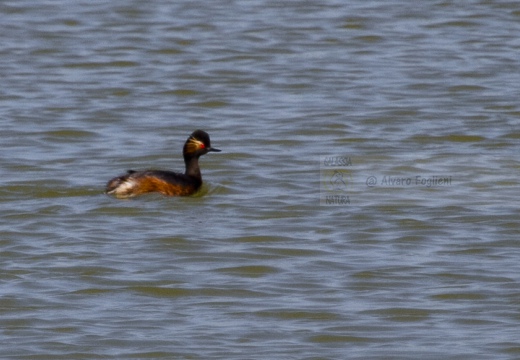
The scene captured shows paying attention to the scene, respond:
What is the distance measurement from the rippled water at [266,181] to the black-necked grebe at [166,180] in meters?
0.12

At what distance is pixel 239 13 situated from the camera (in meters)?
20.5

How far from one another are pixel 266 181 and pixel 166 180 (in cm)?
110

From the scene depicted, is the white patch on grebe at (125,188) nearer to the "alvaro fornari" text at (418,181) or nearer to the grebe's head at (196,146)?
the grebe's head at (196,146)

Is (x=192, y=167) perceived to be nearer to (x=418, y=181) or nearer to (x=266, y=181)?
(x=266, y=181)

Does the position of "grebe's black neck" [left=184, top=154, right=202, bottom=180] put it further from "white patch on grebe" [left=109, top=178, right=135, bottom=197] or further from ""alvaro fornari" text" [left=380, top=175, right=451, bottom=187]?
""alvaro fornari" text" [left=380, top=175, right=451, bottom=187]

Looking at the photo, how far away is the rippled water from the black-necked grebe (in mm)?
119

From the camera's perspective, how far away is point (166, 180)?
37.7 ft

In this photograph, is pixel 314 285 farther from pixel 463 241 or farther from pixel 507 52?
pixel 507 52

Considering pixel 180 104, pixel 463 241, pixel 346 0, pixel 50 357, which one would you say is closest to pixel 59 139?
pixel 180 104

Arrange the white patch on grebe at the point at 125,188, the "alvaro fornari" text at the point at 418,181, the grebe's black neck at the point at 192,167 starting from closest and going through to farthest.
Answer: the white patch on grebe at the point at 125,188 → the grebe's black neck at the point at 192,167 → the "alvaro fornari" text at the point at 418,181

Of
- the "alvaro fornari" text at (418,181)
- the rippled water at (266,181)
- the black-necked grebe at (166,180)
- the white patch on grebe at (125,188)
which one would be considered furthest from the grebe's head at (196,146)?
the "alvaro fornari" text at (418,181)

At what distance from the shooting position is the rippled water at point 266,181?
27.8 feet

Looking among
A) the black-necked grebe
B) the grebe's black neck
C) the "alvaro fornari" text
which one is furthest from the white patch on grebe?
the "alvaro fornari" text

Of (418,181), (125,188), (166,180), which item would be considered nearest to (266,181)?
(166,180)
